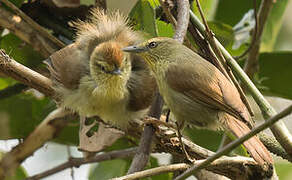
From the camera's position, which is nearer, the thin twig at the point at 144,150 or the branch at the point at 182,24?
the thin twig at the point at 144,150

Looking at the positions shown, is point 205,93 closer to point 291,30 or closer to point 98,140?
point 98,140

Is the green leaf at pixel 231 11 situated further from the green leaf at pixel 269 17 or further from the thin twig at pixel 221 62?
the thin twig at pixel 221 62

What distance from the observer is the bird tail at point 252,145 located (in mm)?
2377

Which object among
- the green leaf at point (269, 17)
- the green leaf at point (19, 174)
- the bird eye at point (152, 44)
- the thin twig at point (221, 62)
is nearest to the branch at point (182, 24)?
the thin twig at point (221, 62)

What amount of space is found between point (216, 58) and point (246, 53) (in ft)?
2.57

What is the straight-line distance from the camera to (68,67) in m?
3.32

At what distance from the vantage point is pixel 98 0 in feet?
11.6

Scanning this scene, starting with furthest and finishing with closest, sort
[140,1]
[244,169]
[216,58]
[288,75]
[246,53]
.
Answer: [288,75]
[246,53]
[140,1]
[216,58]
[244,169]

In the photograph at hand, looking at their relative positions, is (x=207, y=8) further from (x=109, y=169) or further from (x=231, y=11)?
(x=109, y=169)

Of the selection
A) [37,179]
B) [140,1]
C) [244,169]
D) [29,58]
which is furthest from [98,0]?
[244,169]

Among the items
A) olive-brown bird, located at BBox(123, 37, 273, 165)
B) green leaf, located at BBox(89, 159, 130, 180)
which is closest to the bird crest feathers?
olive-brown bird, located at BBox(123, 37, 273, 165)

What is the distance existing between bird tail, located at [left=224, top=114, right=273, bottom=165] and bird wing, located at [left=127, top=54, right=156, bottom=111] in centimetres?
73

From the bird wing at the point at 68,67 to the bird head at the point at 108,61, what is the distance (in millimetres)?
101

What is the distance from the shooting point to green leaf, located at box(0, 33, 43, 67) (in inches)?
151
